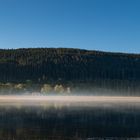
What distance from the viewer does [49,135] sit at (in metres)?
47.2

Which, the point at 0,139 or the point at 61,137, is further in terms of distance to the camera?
the point at 61,137

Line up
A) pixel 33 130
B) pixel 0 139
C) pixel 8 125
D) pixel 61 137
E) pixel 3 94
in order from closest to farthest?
pixel 0 139
pixel 61 137
pixel 33 130
pixel 8 125
pixel 3 94

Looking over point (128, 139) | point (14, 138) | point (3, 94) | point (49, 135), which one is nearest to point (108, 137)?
point (128, 139)

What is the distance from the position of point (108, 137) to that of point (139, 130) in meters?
7.64

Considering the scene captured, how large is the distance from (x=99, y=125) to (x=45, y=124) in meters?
6.78

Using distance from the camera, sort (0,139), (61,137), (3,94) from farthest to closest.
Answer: (3,94) < (61,137) < (0,139)

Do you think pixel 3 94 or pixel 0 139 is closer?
pixel 0 139

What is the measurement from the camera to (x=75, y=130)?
172 feet

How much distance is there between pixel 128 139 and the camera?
4544 cm

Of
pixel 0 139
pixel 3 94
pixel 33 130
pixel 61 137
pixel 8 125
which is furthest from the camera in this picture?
pixel 3 94

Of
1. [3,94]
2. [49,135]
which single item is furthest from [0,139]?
[3,94]

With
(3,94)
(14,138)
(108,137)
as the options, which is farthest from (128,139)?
(3,94)

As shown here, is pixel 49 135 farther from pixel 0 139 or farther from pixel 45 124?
pixel 45 124

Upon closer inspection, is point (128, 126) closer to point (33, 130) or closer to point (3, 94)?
point (33, 130)
